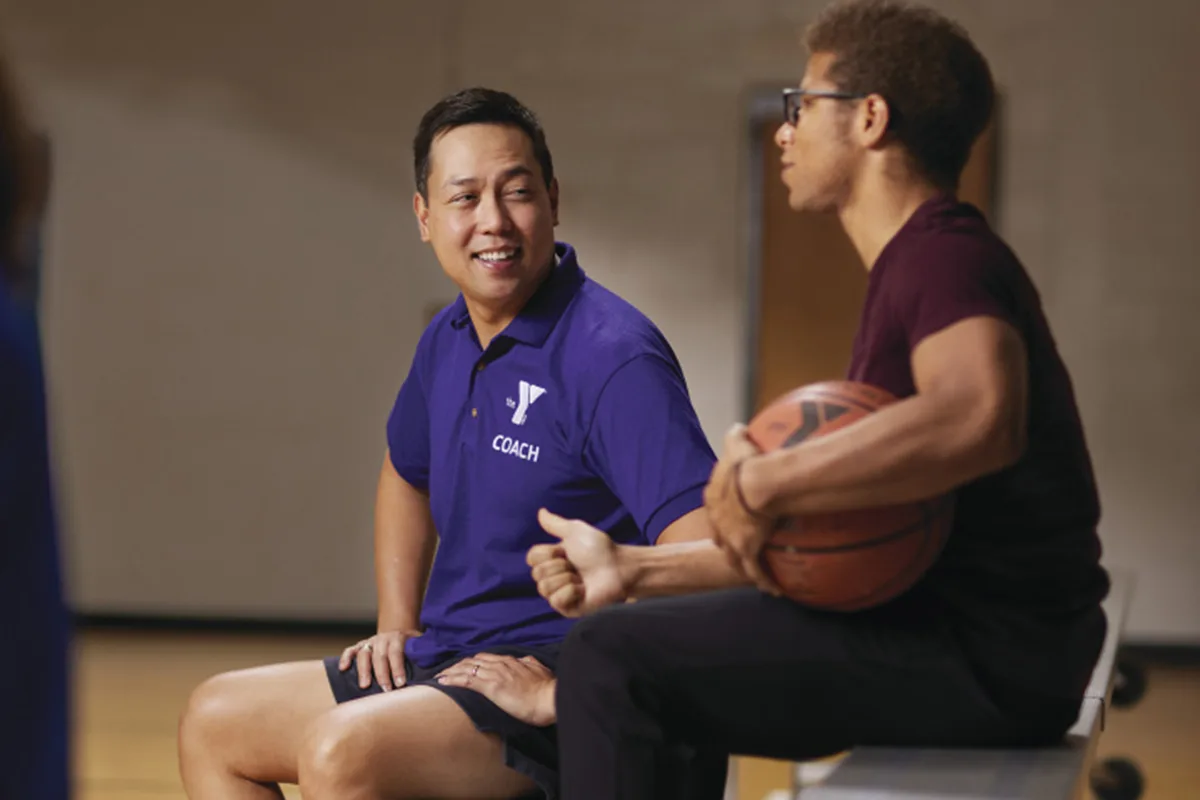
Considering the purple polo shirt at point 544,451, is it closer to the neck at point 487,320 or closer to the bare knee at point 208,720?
the neck at point 487,320

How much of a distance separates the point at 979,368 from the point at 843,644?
1.15ft

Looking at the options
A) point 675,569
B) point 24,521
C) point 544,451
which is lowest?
point 675,569

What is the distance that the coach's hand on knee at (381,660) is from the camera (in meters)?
2.13

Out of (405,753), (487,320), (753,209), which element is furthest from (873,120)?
(753,209)

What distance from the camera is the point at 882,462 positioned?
1513 mm

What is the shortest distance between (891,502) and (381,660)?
93 cm

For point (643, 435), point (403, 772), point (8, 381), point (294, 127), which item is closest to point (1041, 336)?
point (643, 435)

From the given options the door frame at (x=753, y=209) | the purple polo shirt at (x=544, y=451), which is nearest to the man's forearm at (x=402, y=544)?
the purple polo shirt at (x=544, y=451)

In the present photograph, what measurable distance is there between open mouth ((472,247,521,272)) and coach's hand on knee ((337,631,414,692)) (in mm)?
584

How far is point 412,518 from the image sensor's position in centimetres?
240

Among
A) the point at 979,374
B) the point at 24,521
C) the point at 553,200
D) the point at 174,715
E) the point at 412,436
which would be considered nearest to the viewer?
the point at 24,521

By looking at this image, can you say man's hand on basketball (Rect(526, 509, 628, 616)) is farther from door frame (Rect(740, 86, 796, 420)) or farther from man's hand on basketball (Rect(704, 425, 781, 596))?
door frame (Rect(740, 86, 796, 420))

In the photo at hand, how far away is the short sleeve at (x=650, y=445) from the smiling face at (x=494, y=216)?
0.27 metres

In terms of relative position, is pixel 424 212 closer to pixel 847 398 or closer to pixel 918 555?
pixel 847 398
